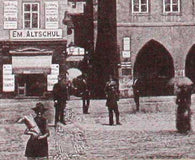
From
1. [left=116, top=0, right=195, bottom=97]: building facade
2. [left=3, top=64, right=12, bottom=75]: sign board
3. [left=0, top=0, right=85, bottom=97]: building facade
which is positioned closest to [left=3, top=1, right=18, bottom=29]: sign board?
[left=0, top=0, right=85, bottom=97]: building facade

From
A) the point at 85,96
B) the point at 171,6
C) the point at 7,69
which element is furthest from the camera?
the point at 171,6

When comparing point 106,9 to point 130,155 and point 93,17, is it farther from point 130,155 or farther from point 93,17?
point 130,155

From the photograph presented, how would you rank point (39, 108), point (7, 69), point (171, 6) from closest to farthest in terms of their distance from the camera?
1. point (39, 108)
2. point (7, 69)
3. point (171, 6)

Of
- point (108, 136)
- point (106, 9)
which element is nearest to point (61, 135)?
point (108, 136)

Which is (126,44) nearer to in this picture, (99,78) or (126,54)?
(126,54)

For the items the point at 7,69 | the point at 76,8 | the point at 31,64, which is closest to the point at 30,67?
the point at 31,64

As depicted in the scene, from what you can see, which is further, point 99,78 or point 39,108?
point 99,78

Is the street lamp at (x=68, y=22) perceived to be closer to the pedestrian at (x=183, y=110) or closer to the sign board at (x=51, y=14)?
the sign board at (x=51, y=14)
